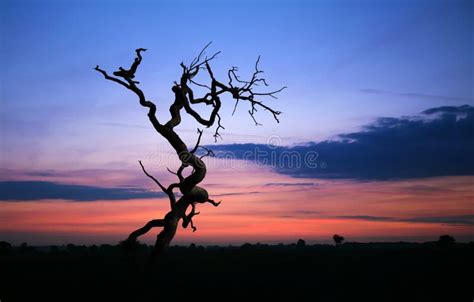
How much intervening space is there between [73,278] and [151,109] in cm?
983

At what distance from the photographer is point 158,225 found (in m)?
13.8

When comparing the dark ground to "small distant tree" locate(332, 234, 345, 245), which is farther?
"small distant tree" locate(332, 234, 345, 245)

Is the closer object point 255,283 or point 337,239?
point 255,283

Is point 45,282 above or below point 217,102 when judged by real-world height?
below

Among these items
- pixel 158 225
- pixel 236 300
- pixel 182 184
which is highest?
pixel 182 184

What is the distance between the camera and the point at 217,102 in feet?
48.2

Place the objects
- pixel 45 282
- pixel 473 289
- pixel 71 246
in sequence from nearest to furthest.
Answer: pixel 473 289 → pixel 45 282 → pixel 71 246

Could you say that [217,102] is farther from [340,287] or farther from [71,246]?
[71,246]

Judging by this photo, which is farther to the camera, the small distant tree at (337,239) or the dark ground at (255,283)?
the small distant tree at (337,239)

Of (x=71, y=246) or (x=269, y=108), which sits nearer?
(x=269, y=108)

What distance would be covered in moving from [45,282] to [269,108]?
11.2 metres

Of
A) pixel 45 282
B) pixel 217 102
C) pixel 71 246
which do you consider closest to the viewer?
pixel 217 102

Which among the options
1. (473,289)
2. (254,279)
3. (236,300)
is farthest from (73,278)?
(473,289)

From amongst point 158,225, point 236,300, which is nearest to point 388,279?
point 236,300
